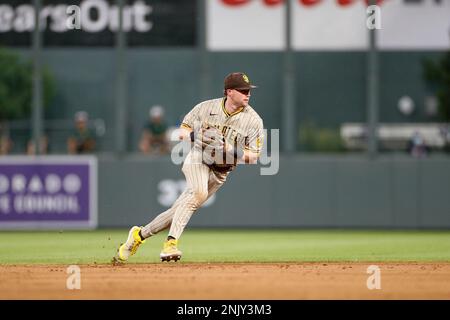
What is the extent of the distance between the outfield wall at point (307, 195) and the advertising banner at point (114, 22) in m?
2.34

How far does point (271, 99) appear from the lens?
66.4 feet

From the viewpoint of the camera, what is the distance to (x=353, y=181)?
18.8 m

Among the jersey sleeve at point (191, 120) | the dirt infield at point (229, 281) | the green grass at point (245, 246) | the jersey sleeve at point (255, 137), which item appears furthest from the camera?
the green grass at point (245, 246)

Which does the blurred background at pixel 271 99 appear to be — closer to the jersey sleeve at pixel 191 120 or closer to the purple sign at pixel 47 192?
the purple sign at pixel 47 192

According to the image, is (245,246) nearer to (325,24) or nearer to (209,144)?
(209,144)

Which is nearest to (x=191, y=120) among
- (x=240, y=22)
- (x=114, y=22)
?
(x=240, y=22)

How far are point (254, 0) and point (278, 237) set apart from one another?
14.4 ft

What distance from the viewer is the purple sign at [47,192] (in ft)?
60.8

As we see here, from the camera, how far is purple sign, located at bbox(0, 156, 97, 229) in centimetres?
1853

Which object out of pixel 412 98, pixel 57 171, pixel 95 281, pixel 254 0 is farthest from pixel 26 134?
pixel 95 281

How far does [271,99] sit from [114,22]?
3176 mm

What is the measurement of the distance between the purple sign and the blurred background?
102 mm

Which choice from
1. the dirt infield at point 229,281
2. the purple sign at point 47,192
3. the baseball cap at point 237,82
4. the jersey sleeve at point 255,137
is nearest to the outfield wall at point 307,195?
the purple sign at point 47,192
